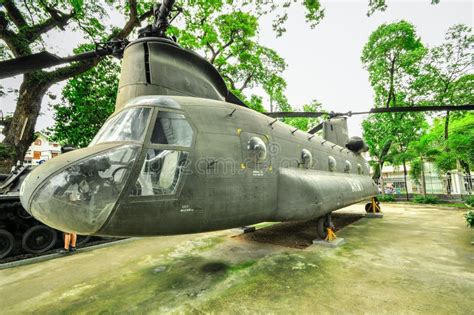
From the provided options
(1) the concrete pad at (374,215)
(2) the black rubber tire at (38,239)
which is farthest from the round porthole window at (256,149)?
(1) the concrete pad at (374,215)

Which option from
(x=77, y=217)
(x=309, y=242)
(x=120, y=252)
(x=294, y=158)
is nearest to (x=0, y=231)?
(x=120, y=252)

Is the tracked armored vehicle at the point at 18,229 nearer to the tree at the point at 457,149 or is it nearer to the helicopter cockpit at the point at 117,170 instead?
the helicopter cockpit at the point at 117,170

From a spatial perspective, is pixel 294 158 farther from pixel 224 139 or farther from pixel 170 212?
pixel 170 212

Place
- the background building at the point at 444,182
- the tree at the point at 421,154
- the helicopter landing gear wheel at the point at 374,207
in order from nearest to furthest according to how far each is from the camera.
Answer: the helicopter landing gear wheel at the point at 374,207, the tree at the point at 421,154, the background building at the point at 444,182

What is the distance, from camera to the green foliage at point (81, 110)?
477 inches

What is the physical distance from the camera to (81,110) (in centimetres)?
1196

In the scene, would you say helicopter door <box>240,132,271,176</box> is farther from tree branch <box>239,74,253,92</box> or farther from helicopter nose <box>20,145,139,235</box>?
tree branch <box>239,74,253,92</box>

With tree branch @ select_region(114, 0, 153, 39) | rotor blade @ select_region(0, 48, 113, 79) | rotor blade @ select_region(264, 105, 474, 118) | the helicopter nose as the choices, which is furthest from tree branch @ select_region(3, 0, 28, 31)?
rotor blade @ select_region(264, 105, 474, 118)

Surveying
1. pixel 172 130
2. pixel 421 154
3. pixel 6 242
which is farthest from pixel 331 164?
pixel 421 154

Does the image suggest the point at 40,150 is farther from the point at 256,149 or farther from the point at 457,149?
the point at 457,149

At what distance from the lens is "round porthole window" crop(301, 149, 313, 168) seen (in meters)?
6.25

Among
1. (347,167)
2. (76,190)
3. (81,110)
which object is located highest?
(81,110)

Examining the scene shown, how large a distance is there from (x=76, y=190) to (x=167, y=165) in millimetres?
1094

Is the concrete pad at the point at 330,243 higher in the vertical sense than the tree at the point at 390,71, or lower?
lower
